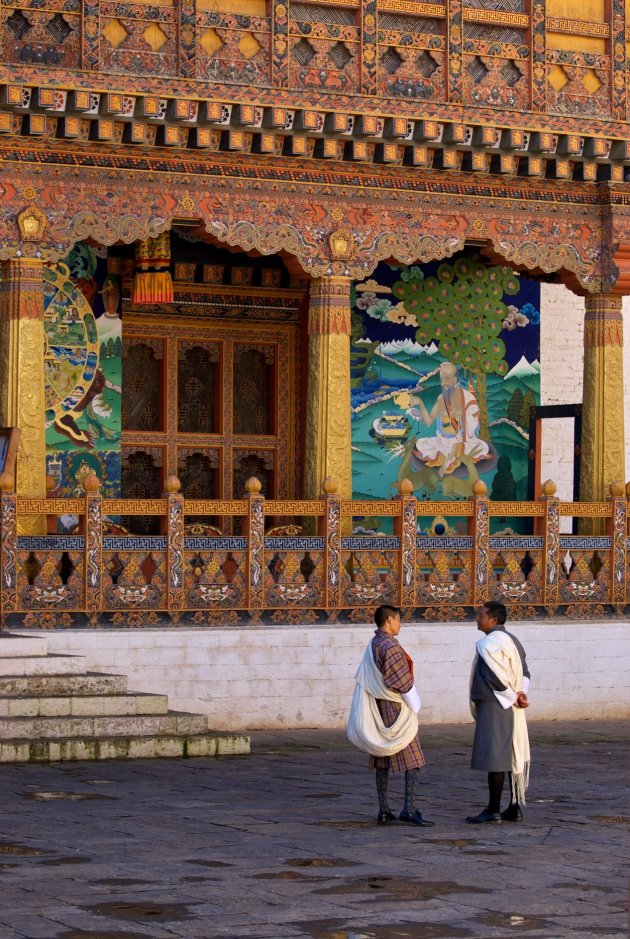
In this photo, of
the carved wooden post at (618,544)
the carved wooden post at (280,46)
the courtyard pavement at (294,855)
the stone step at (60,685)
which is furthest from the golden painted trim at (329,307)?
the courtyard pavement at (294,855)

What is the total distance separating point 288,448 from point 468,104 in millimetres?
3909

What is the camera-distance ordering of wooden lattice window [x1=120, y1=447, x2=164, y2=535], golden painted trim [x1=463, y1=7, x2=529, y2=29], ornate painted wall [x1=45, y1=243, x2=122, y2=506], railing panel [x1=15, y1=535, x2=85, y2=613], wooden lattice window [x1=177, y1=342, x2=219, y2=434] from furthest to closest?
wooden lattice window [x1=177, y1=342, x2=219, y2=434]
wooden lattice window [x1=120, y1=447, x2=164, y2=535]
ornate painted wall [x1=45, y1=243, x2=122, y2=506]
golden painted trim [x1=463, y1=7, x2=529, y2=29]
railing panel [x1=15, y1=535, x2=85, y2=613]

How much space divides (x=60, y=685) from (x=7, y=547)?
1.55m

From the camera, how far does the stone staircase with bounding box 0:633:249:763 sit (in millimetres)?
12336

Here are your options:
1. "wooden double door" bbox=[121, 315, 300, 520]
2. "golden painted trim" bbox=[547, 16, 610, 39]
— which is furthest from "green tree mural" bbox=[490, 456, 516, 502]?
"golden painted trim" bbox=[547, 16, 610, 39]

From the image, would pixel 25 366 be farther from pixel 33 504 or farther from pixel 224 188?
pixel 224 188

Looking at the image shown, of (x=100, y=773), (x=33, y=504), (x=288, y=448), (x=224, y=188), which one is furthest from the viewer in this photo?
(x=288, y=448)

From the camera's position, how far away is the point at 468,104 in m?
15.9

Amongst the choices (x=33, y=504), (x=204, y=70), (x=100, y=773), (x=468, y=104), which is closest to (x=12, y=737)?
(x=100, y=773)

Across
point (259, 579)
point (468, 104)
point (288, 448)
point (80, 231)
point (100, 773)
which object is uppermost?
point (468, 104)

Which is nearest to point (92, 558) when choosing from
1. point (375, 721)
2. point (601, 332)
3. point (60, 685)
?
point (60, 685)

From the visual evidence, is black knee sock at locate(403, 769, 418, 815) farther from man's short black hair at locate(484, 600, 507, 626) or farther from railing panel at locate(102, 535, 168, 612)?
railing panel at locate(102, 535, 168, 612)

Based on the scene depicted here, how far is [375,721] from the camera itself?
1010cm

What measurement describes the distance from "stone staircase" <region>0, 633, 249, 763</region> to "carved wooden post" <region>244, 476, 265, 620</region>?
208 centimetres
